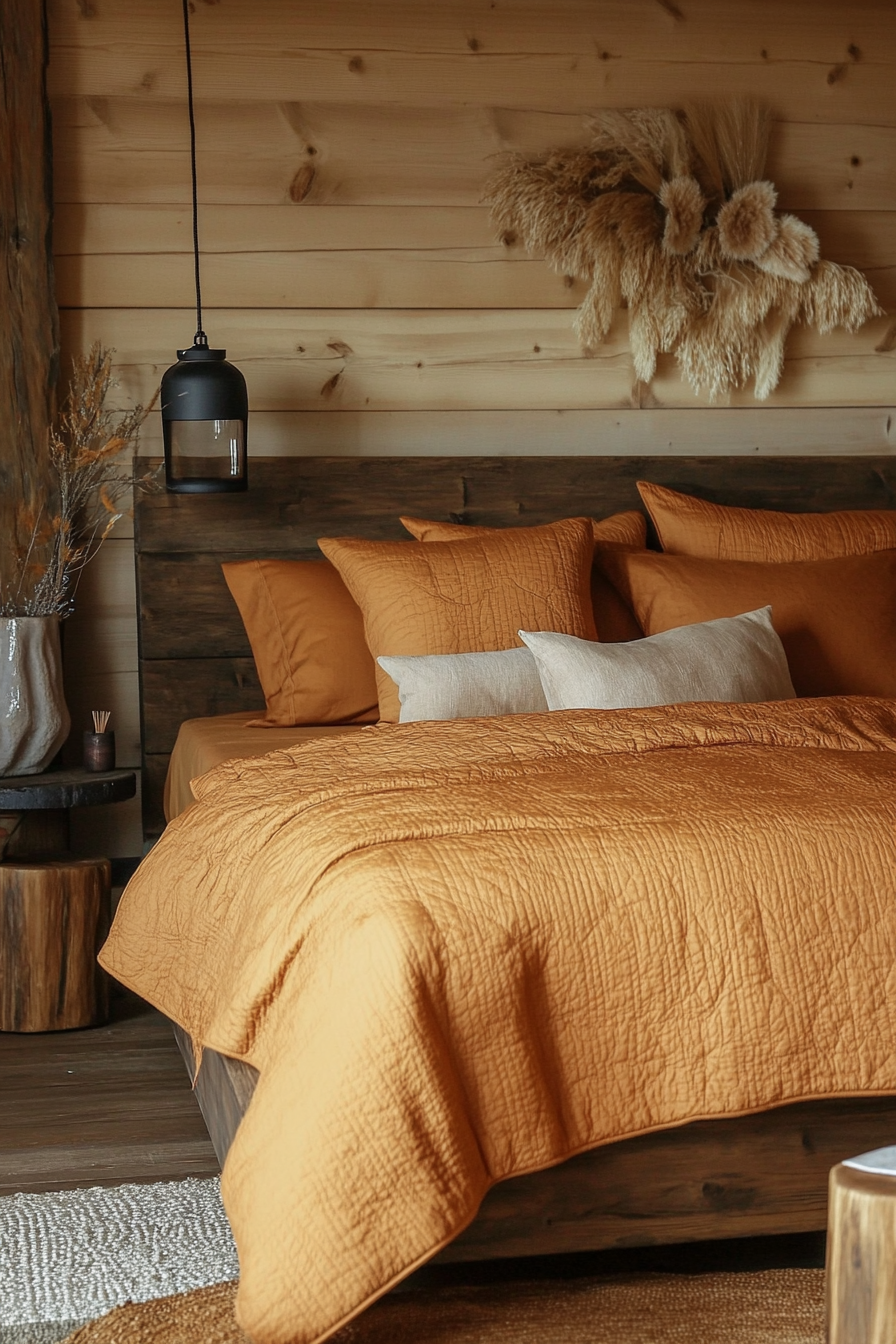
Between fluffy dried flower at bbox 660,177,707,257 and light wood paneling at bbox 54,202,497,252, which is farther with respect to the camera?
fluffy dried flower at bbox 660,177,707,257

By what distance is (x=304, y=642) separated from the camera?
3.05 meters

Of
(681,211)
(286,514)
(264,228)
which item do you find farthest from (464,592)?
(681,211)

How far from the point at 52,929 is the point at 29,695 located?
503 mm

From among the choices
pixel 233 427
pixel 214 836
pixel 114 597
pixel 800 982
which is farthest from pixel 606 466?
pixel 800 982

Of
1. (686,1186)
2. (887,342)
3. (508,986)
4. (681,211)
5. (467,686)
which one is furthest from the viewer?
(887,342)

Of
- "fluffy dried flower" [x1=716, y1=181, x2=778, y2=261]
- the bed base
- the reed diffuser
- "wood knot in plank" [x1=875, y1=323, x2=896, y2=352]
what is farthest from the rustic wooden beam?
"wood knot in plank" [x1=875, y1=323, x2=896, y2=352]

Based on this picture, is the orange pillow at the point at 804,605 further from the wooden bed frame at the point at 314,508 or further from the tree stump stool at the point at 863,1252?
the tree stump stool at the point at 863,1252

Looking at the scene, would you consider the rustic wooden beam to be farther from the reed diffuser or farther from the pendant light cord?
the reed diffuser

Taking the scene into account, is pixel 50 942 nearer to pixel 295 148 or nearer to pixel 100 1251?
pixel 100 1251

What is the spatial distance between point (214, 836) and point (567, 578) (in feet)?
3.67

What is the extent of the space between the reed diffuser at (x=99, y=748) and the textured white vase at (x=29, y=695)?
63 millimetres

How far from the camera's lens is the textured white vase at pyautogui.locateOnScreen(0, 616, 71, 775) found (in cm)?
293

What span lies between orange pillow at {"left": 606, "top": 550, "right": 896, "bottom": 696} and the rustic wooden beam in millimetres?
1391

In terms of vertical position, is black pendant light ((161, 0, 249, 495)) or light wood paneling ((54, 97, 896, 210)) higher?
light wood paneling ((54, 97, 896, 210))
